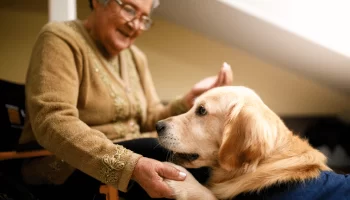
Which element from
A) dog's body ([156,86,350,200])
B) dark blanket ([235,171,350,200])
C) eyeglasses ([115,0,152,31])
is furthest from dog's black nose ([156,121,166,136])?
eyeglasses ([115,0,152,31])

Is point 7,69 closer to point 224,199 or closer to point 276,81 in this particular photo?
point 224,199

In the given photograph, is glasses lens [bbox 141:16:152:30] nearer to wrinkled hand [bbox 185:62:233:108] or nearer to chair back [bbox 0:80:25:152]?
wrinkled hand [bbox 185:62:233:108]

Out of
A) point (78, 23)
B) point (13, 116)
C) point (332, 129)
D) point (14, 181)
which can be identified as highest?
point (78, 23)

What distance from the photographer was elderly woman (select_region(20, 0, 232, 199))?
2.89 ft

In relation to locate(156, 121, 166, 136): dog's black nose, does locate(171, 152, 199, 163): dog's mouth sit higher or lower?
lower

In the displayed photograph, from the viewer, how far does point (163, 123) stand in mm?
1018

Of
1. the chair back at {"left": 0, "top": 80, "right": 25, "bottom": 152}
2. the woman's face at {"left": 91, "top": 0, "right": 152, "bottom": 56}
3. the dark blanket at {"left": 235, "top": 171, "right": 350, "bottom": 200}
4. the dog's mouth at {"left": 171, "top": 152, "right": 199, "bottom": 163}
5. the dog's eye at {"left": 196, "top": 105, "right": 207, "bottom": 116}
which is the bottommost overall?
the chair back at {"left": 0, "top": 80, "right": 25, "bottom": 152}

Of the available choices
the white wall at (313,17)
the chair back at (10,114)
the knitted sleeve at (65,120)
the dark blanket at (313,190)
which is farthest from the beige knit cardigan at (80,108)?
the white wall at (313,17)

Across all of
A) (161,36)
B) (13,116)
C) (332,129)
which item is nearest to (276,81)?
(332,129)

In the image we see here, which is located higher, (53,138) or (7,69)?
(53,138)

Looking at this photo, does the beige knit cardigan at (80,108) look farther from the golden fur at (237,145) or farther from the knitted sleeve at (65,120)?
the golden fur at (237,145)

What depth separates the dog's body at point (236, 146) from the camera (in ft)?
2.81

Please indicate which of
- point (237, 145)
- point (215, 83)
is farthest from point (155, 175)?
point (215, 83)

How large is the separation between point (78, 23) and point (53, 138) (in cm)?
50
